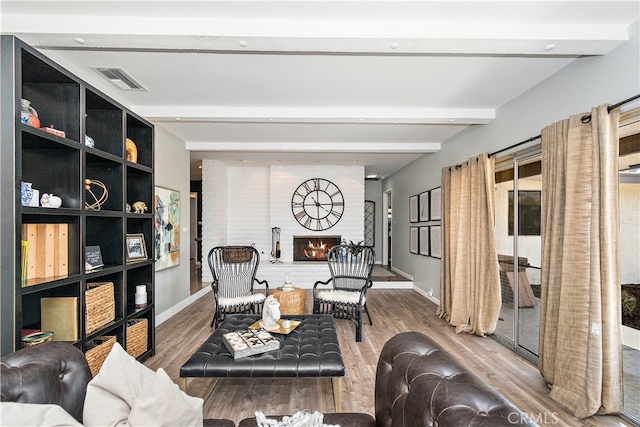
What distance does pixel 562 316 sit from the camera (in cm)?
241

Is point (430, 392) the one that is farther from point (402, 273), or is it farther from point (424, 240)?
point (402, 273)

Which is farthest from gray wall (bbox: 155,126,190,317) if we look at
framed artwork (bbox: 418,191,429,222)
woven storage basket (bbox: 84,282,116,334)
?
framed artwork (bbox: 418,191,429,222)

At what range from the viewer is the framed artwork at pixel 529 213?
133 inches

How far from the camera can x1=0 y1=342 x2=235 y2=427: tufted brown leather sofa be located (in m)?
1.20

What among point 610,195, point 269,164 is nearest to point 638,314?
point 610,195

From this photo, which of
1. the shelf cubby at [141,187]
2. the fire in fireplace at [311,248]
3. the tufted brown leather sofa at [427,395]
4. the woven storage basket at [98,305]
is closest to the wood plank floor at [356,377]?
the woven storage basket at [98,305]

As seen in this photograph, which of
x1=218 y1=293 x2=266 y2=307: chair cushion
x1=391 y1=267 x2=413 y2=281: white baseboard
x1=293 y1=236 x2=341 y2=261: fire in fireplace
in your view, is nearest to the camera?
x1=218 y1=293 x2=266 y2=307: chair cushion

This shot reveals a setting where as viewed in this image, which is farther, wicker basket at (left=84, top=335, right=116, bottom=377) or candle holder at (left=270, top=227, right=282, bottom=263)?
candle holder at (left=270, top=227, right=282, bottom=263)

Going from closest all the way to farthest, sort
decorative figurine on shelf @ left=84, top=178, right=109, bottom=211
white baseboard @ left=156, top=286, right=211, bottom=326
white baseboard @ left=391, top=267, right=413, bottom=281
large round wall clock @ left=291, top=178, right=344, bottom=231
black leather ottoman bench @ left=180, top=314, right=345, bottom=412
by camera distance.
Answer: black leather ottoman bench @ left=180, top=314, right=345, bottom=412, decorative figurine on shelf @ left=84, top=178, right=109, bottom=211, white baseboard @ left=156, top=286, right=211, bottom=326, white baseboard @ left=391, top=267, right=413, bottom=281, large round wall clock @ left=291, top=178, right=344, bottom=231

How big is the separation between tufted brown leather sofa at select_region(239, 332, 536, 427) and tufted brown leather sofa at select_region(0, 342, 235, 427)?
28.6 inches

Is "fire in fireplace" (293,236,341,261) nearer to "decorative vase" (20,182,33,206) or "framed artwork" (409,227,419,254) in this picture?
"framed artwork" (409,227,419,254)

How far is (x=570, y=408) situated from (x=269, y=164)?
6.23m

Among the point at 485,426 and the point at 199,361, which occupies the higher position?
the point at 485,426

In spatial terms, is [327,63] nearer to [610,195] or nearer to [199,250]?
[610,195]
